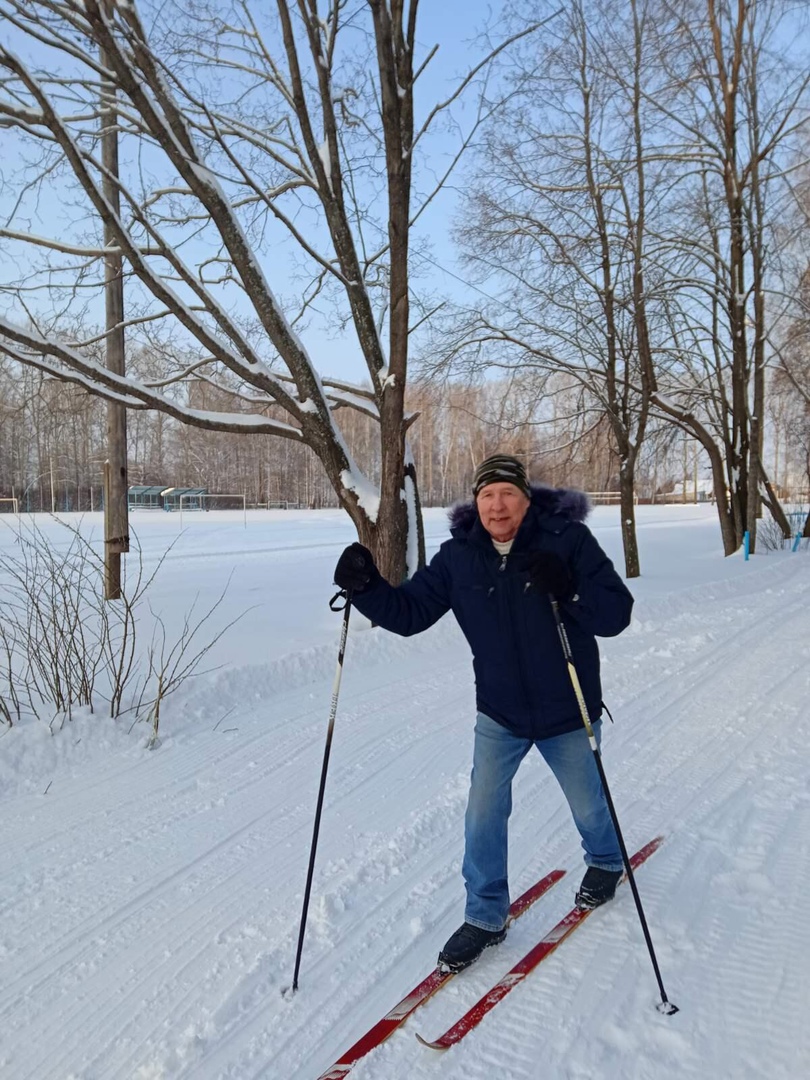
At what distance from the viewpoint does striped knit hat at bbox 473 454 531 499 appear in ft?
9.01

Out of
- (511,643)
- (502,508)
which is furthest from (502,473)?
(511,643)

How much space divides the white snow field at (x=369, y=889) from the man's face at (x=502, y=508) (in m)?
1.60

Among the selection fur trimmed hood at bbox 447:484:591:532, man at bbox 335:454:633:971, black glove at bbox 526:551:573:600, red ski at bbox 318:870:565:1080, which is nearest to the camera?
Result: red ski at bbox 318:870:565:1080

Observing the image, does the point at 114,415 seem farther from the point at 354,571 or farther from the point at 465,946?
the point at 465,946

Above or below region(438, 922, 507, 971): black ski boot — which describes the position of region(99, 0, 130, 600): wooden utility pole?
above

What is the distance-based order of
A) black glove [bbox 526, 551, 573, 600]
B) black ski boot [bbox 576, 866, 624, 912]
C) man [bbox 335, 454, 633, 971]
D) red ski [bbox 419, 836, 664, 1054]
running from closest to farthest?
red ski [bbox 419, 836, 664, 1054] → black glove [bbox 526, 551, 573, 600] → man [bbox 335, 454, 633, 971] → black ski boot [bbox 576, 866, 624, 912]

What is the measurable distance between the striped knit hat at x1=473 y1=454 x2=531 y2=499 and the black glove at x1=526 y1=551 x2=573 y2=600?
331mm

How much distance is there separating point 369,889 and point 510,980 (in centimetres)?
83

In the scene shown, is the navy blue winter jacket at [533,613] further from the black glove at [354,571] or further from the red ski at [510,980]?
the red ski at [510,980]

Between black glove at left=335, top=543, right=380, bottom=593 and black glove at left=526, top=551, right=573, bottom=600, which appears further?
black glove at left=335, top=543, right=380, bottom=593

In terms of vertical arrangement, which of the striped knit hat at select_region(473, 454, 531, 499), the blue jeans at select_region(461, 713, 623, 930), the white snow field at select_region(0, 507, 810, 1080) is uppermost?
the striped knit hat at select_region(473, 454, 531, 499)

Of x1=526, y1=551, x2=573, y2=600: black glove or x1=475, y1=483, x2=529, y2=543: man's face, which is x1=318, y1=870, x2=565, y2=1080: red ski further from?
x1=475, y1=483, x2=529, y2=543: man's face

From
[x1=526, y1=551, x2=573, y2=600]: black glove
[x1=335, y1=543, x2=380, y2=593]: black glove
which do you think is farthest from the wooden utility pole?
[x1=526, y1=551, x2=573, y2=600]: black glove

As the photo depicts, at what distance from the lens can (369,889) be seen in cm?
320
